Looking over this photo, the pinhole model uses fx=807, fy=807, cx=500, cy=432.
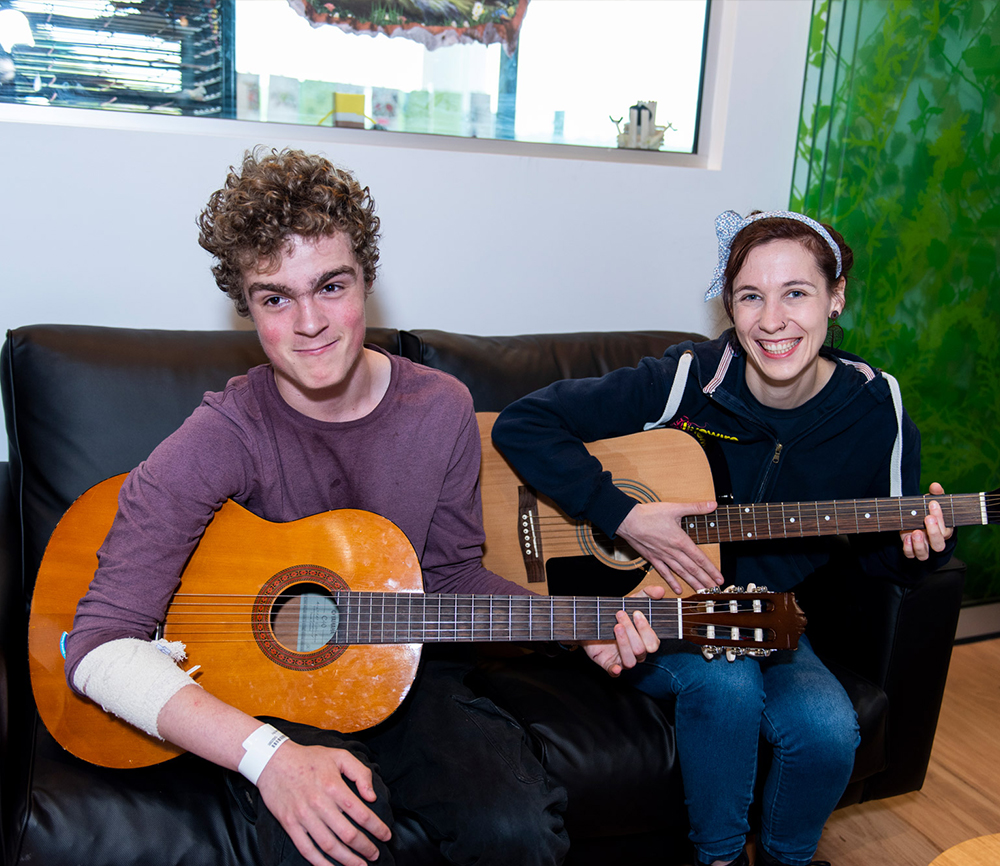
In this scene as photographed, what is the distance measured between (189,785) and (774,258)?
4.59ft

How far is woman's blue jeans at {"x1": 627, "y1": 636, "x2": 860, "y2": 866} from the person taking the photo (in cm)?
146

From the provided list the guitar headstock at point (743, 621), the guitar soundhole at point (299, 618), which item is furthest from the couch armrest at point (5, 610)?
the guitar headstock at point (743, 621)

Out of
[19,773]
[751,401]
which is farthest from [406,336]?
[19,773]

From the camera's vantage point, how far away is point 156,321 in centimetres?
204

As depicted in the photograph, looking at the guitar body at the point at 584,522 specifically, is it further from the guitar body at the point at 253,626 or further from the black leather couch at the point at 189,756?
the guitar body at the point at 253,626

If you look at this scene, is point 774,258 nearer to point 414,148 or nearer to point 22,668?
point 414,148

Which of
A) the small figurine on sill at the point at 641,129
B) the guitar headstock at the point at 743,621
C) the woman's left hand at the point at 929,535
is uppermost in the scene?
the small figurine on sill at the point at 641,129

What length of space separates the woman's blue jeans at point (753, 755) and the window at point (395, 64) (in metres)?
1.58

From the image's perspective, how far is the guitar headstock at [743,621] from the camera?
1290mm

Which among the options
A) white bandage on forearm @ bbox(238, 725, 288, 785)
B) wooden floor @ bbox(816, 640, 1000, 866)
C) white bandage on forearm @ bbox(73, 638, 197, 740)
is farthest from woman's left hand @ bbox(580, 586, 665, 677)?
wooden floor @ bbox(816, 640, 1000, 866)

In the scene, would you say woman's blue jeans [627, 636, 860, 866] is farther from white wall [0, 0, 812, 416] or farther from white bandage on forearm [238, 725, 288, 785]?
white wall [0, 0, 812, 416]

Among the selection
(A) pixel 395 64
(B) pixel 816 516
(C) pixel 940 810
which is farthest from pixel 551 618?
(A) pixel 395 64

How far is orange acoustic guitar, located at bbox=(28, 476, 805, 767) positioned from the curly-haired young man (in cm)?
6

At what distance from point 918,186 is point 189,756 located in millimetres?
2473
